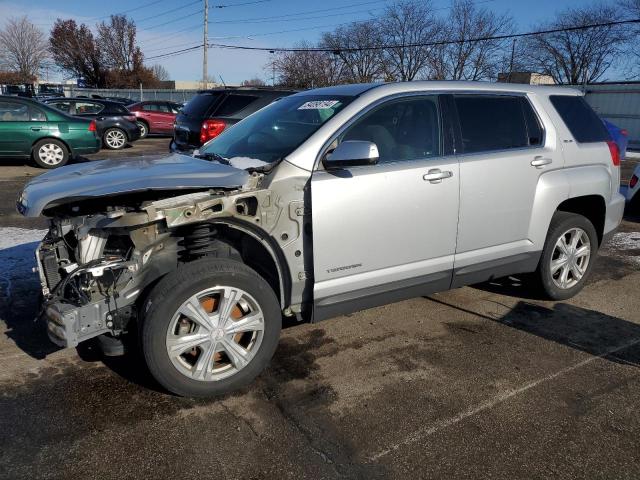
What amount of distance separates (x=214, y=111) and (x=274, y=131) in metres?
5.53

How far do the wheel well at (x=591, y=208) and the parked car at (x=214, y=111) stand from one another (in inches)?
212

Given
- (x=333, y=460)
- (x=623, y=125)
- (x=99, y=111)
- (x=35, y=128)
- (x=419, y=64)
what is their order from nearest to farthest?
(x=333, y=460) < (x=35, y=128) < (x=99, y=111) < (x=623, y=125) < (x=419, y=64)

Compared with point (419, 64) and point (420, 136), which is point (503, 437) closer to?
point (420, 136)

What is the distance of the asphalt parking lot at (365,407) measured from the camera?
253 centimetres

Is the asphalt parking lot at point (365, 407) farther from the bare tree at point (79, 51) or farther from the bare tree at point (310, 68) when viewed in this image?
the bare tree at point (79, 51)

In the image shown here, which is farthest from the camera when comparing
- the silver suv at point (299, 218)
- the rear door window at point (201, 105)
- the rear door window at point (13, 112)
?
the rear door window at point (13, 112)

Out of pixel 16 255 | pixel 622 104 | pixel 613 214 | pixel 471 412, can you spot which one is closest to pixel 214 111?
pixel 16 255

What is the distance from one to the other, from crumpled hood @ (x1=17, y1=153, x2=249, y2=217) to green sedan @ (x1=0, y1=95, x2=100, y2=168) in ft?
32.0

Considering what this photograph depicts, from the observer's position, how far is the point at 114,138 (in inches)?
658

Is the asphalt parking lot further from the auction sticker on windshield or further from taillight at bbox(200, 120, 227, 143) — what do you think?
taillight at bbox(200, 120, 227, 143)

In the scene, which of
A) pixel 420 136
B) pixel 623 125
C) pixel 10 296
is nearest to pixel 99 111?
pixel 10 296

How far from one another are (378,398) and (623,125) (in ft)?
86.4

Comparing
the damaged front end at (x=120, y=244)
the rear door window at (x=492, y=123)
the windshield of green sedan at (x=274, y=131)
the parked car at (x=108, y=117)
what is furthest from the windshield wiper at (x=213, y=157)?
the parked car at (x=108, y=117)

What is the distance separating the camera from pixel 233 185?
300 cm
